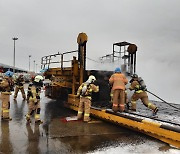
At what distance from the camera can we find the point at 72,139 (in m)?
5.30

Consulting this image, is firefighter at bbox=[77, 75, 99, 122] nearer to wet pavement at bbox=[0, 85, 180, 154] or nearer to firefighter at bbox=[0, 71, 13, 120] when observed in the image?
wet pavement at bbox=[0, 85, 180, 154]

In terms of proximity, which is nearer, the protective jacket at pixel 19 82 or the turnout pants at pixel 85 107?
the turnout pants at pixel 85 107

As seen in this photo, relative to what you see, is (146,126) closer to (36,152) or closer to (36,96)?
(36,152)

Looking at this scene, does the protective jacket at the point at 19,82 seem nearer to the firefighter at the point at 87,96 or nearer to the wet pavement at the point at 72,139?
the wet pavement at the point at 72,139

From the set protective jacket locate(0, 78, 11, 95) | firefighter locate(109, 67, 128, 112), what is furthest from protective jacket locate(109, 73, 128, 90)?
protective jacket locate(0, 78, 11, 95)

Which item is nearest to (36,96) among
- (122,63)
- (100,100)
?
(100,100)

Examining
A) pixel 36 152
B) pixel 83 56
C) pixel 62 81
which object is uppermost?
pixel 83 56

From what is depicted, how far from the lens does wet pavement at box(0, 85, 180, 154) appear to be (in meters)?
4.65

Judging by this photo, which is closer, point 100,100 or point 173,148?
point 173,148

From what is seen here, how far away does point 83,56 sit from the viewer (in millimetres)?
8883

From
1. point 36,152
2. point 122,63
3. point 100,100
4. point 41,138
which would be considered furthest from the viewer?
point 122,63

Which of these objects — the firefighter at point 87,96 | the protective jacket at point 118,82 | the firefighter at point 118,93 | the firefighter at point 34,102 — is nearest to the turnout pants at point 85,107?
the firefighter at point 87,96

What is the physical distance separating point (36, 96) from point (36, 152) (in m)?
2.84

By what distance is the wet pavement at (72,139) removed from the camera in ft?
15.3
